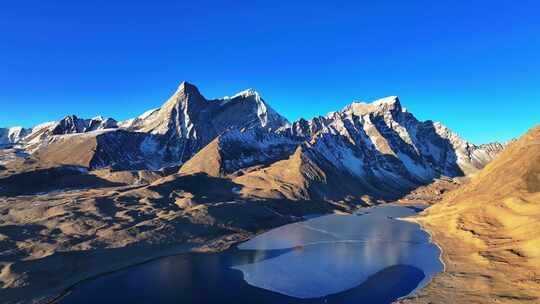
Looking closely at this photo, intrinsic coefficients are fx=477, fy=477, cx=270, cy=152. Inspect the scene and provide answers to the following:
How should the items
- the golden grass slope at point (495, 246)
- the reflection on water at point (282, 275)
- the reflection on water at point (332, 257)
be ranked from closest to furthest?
1. the golden grass slope at point (495, 246)
2. the reflection on water at point (282, 275)
3. the reflection on water at point (332, 257)

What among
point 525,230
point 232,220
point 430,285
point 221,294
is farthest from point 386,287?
→ point 232,220

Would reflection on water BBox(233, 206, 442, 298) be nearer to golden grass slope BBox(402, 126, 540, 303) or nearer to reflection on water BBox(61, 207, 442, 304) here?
reflection on water BBox(61, 207, 442, 304)

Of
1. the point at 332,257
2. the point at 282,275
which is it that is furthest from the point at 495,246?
the point at 282,275

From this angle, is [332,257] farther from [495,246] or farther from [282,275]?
[495,246]

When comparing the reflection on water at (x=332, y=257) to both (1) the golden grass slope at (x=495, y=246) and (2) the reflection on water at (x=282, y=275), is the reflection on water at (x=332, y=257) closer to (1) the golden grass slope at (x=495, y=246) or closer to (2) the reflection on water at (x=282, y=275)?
(2) the reflection on water at (x=282, y=275)

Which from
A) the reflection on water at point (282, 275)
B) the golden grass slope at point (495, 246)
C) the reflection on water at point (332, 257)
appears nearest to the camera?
the golden grass slope at point (495, 246)

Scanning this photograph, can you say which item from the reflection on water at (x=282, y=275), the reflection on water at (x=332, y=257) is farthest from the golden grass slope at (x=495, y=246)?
the reflection on water at (x=332, y=257)

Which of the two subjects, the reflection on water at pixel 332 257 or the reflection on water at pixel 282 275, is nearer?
the reflection on water at pixel 282 275

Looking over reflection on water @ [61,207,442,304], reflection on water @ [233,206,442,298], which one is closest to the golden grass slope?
reflection on water @ [61,207,442,304]
